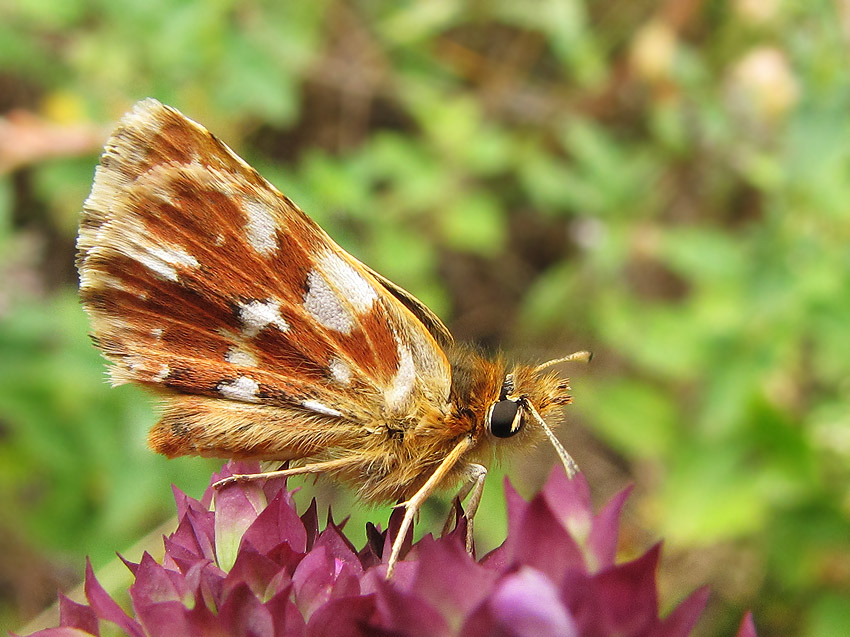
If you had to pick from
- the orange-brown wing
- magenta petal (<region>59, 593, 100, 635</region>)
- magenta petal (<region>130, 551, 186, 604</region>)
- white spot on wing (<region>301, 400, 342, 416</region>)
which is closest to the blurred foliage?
the orange-brown wing

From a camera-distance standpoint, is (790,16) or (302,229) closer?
(302,229)

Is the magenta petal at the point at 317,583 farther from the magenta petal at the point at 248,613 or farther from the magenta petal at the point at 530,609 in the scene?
the magenta petal at the point at 530,609

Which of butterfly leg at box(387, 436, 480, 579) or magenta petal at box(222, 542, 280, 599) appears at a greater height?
magenta petal at box(222, 542, 280, 599)

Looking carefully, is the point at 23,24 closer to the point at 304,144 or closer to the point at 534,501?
the point at 304,144

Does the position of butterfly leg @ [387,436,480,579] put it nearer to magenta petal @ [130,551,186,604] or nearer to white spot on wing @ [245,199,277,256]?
magenta petal @ [130,551,186,604]

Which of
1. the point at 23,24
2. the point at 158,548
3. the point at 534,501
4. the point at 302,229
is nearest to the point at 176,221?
the point at 302,229

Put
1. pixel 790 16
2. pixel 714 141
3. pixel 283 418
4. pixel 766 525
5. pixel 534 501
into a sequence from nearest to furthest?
pixel 534 501
pixel 283 418
pixel 766 525
pixel 790 16
pixel 714 141
